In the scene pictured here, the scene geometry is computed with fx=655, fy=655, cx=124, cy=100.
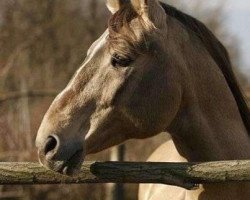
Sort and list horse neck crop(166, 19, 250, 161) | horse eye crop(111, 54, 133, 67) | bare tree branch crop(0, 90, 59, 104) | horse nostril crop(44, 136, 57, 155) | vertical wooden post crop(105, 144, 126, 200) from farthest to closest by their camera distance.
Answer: bare tree branch crop(0, 90, 59, 104)
vertical wooden post crop(105, 144, 126, 200)
horse neck crop(166, 19, 250, 161)
horse eye crop(111, 54, 133, 67)
horse nostril crop(44, 136, 57, 155)

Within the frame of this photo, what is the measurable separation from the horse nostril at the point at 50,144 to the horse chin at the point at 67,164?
0.04m

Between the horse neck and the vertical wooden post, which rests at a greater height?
the horse neck

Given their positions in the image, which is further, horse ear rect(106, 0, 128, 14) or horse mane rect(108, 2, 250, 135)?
horse ear rect(106, 0, 128, 14)

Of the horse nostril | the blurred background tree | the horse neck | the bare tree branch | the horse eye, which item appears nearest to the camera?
the horse nostril

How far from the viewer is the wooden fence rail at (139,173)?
122 inches

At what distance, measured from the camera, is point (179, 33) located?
3.50 metres

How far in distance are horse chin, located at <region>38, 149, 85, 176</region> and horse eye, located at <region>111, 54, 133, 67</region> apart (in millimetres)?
471

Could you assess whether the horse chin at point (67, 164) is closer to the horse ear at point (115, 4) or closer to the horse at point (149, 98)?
the horse at point (149, 98)

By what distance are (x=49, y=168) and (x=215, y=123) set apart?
937 millimetres

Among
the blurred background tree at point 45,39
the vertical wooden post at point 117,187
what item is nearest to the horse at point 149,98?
the vertical wooden post at point 117,187

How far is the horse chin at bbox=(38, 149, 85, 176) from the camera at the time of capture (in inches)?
122

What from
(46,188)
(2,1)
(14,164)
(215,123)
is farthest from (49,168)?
(2,1)

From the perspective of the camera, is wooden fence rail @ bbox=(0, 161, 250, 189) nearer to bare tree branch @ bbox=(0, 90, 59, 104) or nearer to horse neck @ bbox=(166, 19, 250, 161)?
horse neck @ bbox=(166, 19, 250, 161)

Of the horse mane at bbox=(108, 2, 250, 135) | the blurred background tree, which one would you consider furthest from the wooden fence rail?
the blurred background tree
